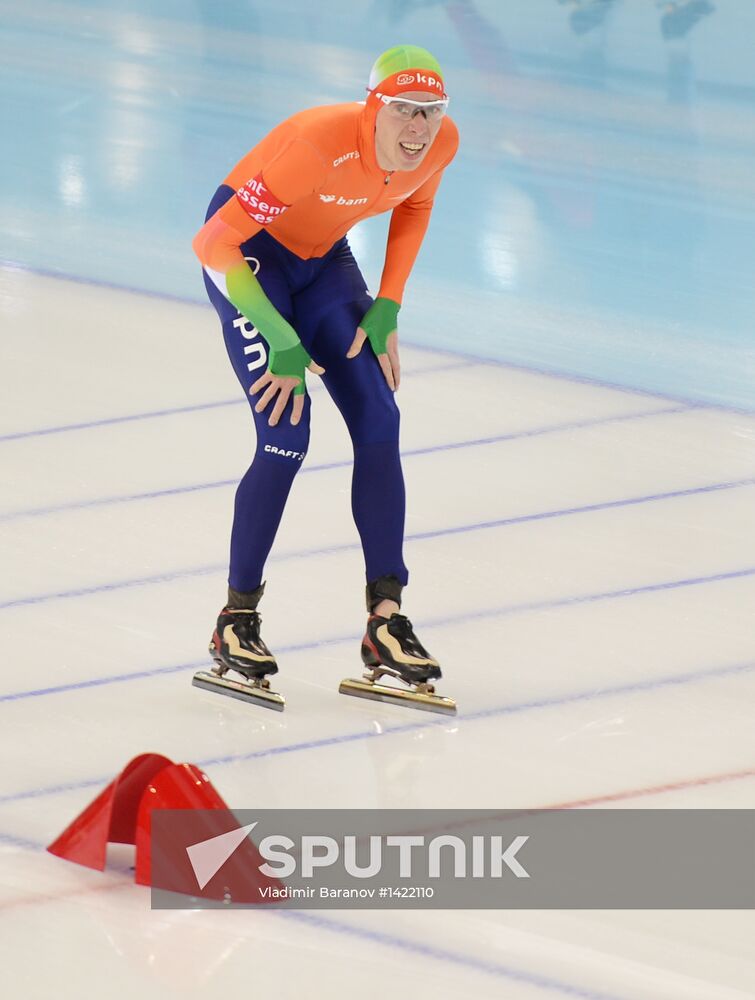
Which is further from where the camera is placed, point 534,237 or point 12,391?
point 534,237

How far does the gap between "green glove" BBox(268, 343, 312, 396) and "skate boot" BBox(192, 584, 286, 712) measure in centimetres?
49

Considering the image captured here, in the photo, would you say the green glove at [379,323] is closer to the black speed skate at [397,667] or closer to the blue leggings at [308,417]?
the blue leggings at [308,417]

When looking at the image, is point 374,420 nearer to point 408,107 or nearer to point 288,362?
point 288,362

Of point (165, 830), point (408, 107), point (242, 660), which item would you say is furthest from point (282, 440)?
point (165, 830)

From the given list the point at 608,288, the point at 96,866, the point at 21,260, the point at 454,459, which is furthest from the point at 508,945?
the point at 21,260

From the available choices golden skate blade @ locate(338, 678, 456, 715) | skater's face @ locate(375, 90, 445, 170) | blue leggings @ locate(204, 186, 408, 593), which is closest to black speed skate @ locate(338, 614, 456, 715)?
golden skate blade @ locate(338, 678, 456, 715)

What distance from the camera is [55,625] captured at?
430 centimetres

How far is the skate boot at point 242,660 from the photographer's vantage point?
3.97 meters

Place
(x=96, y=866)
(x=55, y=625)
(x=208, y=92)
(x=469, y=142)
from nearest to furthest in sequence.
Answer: (x=96, y=866), (x=55, y=625), (x=469, y=142), (x=208, y=92)

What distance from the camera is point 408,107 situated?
12.4 feet

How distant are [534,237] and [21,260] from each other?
6.44 feet

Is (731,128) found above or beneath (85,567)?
above

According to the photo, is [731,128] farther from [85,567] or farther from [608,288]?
[85,567]

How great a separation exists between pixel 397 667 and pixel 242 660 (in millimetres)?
323
